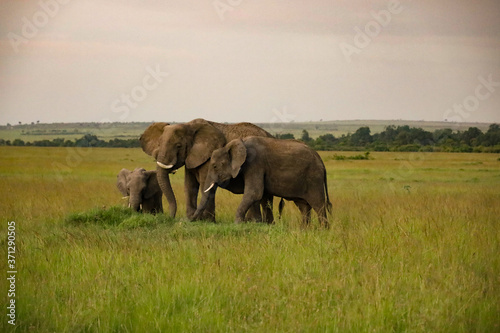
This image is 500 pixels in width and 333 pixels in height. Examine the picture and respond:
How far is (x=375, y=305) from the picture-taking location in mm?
6863

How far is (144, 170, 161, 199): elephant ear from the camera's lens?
14656 millimetres

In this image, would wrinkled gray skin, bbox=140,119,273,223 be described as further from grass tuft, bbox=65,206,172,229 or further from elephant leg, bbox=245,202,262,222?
grass tuft, bbox=65,206,172,229

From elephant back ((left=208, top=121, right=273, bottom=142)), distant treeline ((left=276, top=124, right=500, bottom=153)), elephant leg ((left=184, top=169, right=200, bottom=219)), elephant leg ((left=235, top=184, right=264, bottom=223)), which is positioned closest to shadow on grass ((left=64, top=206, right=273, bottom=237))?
elephant leg ((left=235, top=184, right=264, bottom=223))

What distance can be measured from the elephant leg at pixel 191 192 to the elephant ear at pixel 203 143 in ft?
1.40

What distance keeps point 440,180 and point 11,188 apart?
17328mm

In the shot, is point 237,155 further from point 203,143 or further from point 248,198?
point 203,143

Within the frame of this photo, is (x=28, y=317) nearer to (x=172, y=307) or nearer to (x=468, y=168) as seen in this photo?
(x=172, y=307)

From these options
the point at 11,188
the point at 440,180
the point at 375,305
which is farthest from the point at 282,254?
the point at 440,180

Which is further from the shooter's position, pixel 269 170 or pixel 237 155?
pixel 269 170

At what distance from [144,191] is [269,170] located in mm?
3448

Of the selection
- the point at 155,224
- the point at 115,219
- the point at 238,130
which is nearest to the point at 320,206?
the point at 238,130

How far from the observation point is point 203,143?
1318 cm

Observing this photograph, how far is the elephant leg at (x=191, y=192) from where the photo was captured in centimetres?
1315

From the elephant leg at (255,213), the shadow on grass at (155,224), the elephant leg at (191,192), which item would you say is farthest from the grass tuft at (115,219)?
the elephant leg at (255,213)
